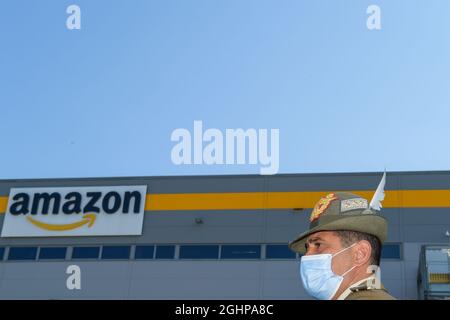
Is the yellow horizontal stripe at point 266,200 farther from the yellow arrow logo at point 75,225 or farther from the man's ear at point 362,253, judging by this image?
the man's ear at point 362,253

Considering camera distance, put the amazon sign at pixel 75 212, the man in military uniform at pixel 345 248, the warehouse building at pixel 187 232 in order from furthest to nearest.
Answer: the amazon sign at pixel 75 212, the warehouse building at pixel 187 232, the man in military uniform at pixel 345 248

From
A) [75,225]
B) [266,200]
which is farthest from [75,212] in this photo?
[266,200]

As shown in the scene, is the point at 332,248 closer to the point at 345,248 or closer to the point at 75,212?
the point at 345,248

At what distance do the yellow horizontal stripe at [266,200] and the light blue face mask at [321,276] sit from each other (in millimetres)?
20099

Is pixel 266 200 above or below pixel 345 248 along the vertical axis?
above

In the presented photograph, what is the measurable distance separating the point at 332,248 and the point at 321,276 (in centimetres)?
18

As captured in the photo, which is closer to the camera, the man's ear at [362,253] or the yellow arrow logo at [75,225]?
the man's ear at [362,253]

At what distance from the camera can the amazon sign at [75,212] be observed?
24781 mm

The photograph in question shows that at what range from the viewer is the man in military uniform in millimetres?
3381

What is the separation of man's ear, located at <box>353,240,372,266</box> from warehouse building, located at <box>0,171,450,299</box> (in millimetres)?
19406

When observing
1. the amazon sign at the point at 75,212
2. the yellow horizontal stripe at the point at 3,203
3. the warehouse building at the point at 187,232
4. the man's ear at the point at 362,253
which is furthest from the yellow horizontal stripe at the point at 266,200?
the man's ear at the point at 362,253

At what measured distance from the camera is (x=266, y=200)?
24.1 meters

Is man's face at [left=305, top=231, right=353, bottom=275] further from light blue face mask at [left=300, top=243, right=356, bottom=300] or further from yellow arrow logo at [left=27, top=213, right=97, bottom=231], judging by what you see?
yellow arrow logo at [left=27, top=213, right=97, bottom=231]
